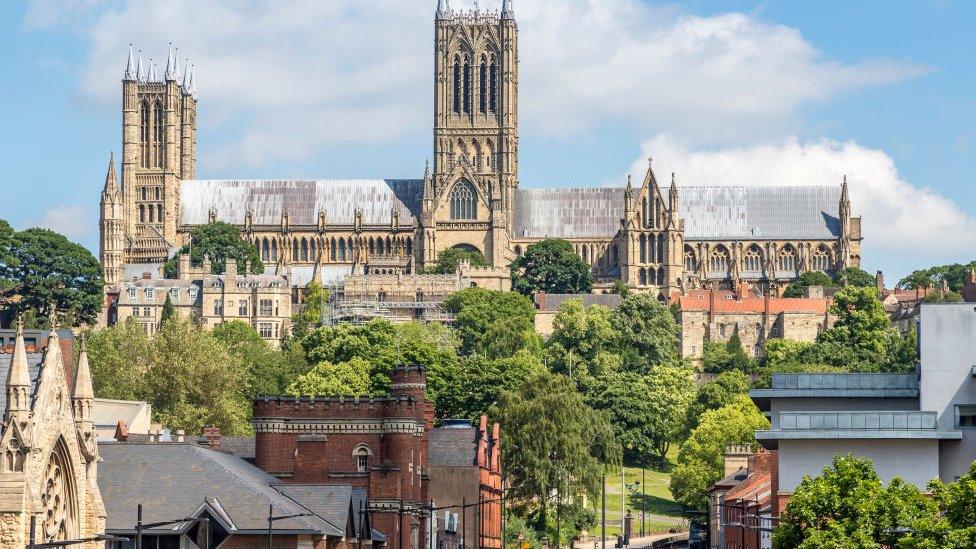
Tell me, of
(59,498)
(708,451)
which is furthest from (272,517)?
(708,451)

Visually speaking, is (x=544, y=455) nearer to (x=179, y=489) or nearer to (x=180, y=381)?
(x=180, y=381)

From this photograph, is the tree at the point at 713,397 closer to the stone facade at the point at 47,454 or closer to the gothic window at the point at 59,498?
the stone facade at the point at 47,454

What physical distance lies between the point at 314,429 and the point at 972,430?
2785 centimetres

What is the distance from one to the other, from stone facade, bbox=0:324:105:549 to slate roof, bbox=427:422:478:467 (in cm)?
4001

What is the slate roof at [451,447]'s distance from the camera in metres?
102

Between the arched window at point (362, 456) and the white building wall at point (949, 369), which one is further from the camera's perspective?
the arched window at point (362, 456)

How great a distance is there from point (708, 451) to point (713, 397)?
34189 millimetres

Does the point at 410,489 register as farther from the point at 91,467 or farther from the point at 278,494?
the point at 91,467

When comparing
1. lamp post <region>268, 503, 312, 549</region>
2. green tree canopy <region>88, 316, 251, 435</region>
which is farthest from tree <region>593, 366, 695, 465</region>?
lamp post <region>268, 503, 312, 549</region>

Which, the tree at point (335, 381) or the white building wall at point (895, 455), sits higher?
the tree at point (335, 381)

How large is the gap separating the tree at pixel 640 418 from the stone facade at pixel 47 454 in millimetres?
113744

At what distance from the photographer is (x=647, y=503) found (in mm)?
159000

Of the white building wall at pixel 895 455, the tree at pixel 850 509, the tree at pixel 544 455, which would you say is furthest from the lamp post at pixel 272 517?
the tree at pixel 544 455

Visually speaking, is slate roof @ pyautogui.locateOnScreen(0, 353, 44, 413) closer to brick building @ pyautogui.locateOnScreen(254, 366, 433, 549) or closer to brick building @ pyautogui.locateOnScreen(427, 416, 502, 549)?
brick building @ pyautogui.locateOnScreen(254, 366, 433, 549)
